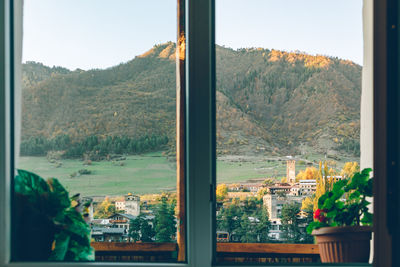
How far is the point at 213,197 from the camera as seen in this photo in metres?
2.52

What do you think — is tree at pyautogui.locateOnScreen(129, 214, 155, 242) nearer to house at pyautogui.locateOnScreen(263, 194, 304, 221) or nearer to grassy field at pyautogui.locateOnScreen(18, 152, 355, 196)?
grassy field at pyautogui.locateOnScreen(18, 152, 355, 196)

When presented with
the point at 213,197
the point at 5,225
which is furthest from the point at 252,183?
the point at 5,225

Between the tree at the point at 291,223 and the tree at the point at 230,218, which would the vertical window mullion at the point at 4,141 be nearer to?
the tree at the point at 230,218

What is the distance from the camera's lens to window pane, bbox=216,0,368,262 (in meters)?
2.51

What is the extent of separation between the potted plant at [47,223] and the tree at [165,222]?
41cm

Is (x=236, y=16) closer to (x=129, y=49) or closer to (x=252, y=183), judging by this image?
(x=129, y=49)

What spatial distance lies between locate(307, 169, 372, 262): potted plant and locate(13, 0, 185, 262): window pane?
821 mm

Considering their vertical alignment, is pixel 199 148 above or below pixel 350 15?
below

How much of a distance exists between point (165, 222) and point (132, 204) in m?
0.23

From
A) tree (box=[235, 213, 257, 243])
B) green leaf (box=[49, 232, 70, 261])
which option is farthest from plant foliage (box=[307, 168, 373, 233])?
green leaf (box=[49, 232, 70, 261])

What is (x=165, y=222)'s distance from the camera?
258 centimetres

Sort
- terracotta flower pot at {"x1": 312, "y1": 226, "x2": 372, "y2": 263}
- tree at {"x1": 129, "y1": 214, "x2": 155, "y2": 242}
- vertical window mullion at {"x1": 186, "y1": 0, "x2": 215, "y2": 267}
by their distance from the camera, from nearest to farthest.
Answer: terracotta flower pot at {"x1": 312, "y1": 226, "x2": 372, "y2": 263} < vertical window mullion at {"x1": 186, "y1": 0, "x2": 215, "y2": 267} < tree at {"x1": 129, "y1": 214, "x2": 155, "y2": 242}

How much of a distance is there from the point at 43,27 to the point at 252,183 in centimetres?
159

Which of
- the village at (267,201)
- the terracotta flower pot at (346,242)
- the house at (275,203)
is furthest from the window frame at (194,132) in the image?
the terracotta flower pot at (346,242)
